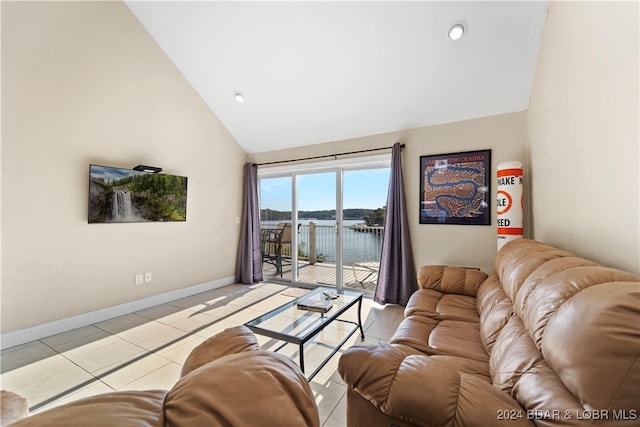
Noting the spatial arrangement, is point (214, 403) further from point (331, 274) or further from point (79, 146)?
point (331, 274)

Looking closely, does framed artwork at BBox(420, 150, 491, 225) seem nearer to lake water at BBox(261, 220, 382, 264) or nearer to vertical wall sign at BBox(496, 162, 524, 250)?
vertical wall sign at BBox(496, 162, 524, 250)

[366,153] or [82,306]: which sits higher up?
[366,153]

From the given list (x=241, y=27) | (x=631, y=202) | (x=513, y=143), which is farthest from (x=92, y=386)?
(x=513, y=143)

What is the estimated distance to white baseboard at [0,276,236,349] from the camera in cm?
231

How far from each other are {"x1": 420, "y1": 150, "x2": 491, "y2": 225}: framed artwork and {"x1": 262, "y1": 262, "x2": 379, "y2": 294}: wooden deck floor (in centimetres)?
118

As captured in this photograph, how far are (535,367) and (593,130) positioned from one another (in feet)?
3.80

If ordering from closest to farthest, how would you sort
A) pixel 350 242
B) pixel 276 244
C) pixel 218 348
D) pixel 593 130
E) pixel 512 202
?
Result: pixel 218 348
pixel 593 130
pixel 512 202
pixel 350 242
pixel 276 244

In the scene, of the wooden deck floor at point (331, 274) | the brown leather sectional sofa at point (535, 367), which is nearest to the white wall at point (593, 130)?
the brown leather sectional sofa at point (535, 367)

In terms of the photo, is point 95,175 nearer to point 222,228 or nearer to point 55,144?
point 55,144

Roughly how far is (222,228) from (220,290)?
997mm

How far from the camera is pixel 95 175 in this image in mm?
2748

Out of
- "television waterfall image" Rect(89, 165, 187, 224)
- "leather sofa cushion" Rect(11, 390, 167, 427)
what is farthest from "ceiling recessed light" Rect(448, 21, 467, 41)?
"television waterfall image" Rect(89, 165, 187, 224)

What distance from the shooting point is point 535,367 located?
0.90 metres

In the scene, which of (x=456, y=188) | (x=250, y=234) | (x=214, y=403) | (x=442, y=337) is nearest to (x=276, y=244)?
(x=250, y=234)
